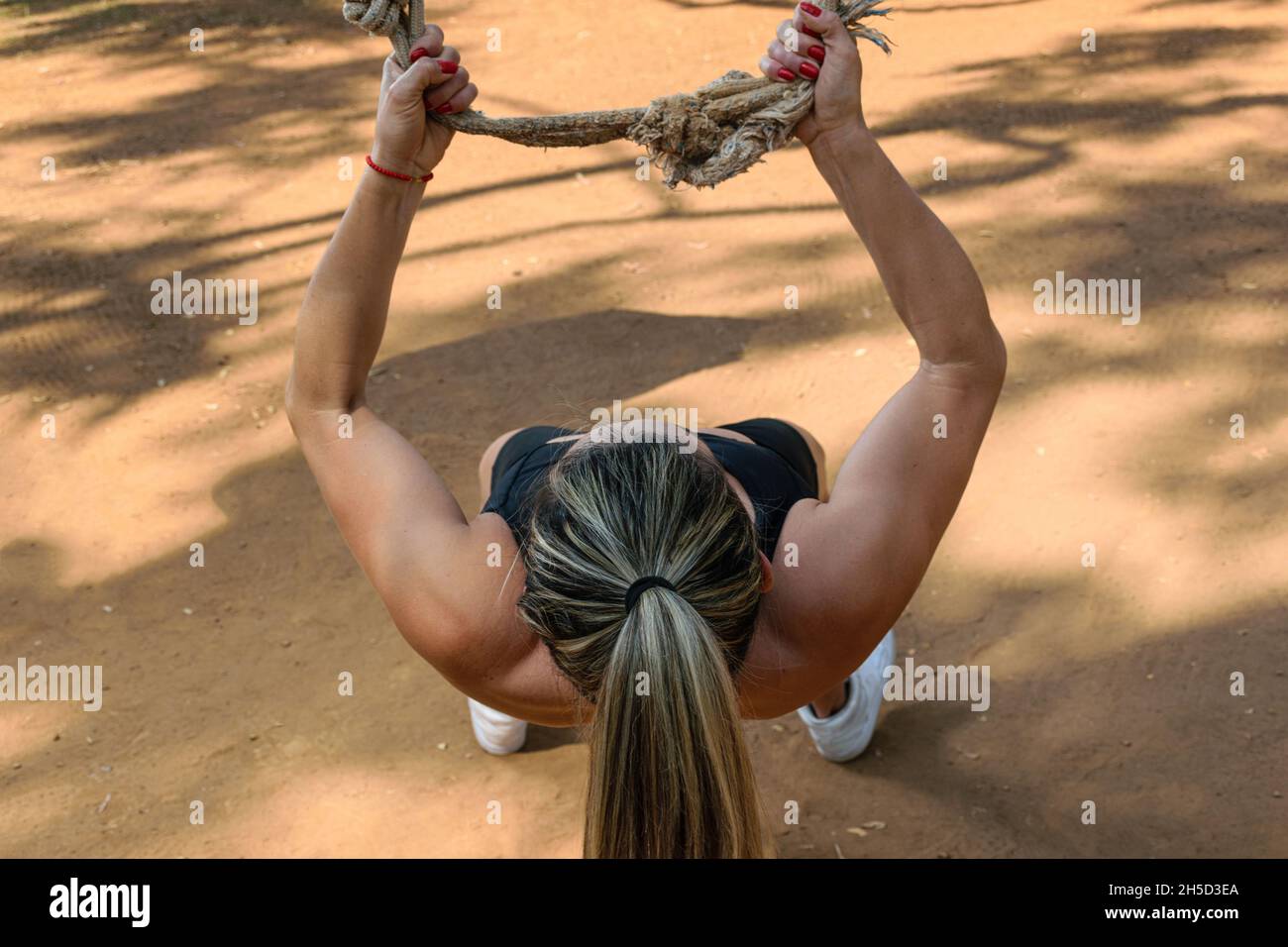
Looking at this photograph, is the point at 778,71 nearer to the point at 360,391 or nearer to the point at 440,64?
the point at 440,64

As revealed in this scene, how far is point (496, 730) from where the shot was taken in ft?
9.76

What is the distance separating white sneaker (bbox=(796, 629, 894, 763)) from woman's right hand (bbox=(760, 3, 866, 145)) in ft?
4.69

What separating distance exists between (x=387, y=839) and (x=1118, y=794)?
1.68 metres

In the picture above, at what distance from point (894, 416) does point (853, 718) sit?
114cm

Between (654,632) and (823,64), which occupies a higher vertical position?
(823,64)

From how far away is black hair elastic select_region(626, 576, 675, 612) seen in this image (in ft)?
5.43

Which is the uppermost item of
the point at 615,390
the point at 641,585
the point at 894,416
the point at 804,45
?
the point at 804,45

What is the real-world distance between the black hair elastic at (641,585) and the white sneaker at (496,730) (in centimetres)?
134


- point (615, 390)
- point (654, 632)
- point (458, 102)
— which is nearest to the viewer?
point (654, 632)

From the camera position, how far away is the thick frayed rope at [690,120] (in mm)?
1870

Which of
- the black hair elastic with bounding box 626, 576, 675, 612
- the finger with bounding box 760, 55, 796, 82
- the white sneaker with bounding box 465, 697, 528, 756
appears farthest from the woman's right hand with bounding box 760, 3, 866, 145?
the white sneaker with bounding box 465, 697, 528, 756

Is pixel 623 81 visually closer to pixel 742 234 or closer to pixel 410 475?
pixel 742 234

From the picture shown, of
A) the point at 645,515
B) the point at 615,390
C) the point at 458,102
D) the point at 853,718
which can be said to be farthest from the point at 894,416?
the point at 615,390

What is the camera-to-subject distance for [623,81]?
638 cm
